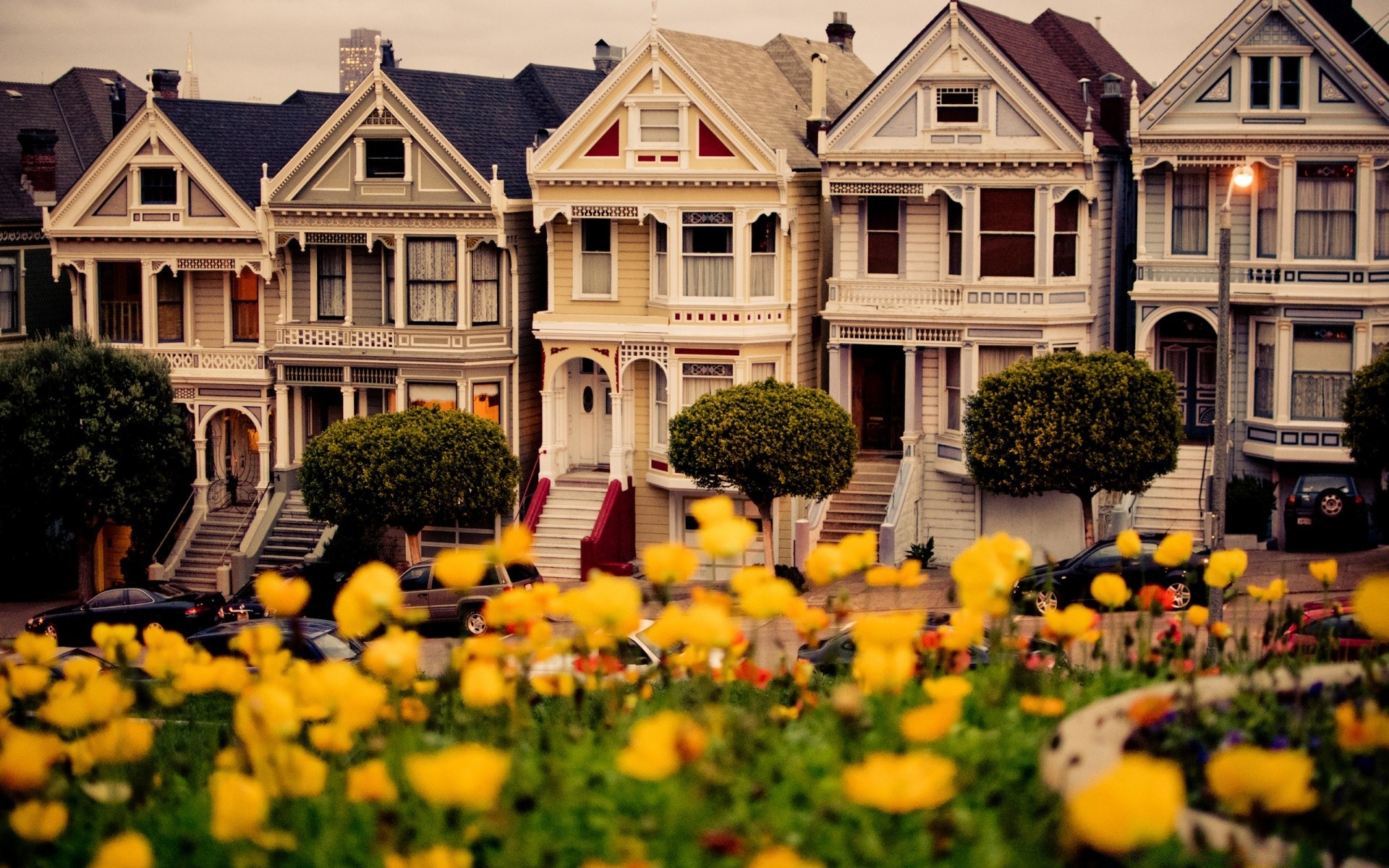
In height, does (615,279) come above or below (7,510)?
above

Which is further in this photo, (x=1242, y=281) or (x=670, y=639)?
(x=1242, y=281)

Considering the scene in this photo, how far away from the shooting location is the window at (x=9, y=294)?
4500 centimetres

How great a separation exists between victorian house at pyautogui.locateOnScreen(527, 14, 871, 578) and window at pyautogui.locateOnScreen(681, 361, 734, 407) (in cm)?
3

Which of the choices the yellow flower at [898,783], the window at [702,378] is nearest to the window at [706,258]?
the window at [702,378]

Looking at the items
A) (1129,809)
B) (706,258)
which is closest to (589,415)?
(706,258)

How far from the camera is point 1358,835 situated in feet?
30.9

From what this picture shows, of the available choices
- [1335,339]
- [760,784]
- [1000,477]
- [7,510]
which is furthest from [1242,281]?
[760,784]

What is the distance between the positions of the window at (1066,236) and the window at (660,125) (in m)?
8.08

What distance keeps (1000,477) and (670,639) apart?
26.3 metres

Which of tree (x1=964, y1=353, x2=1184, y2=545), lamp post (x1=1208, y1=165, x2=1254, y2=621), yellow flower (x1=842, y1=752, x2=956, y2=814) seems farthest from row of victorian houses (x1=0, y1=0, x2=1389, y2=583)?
yellow flower (x1=842, y1=752, x2=956, y2=814)

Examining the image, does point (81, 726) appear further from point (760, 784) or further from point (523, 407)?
point (523, 407)

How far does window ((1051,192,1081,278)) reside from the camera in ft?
123

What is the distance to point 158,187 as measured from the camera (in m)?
43.5

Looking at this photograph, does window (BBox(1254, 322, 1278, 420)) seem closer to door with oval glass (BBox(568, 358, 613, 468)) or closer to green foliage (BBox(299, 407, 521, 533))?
door with oval glass (BBox(568, 358, 613, 468))
